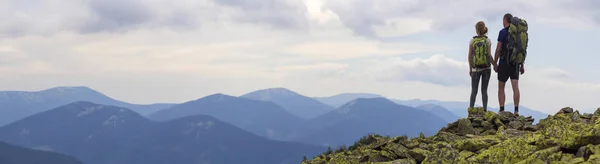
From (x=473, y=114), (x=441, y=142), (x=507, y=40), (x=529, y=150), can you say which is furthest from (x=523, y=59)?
(x=529, y=150)

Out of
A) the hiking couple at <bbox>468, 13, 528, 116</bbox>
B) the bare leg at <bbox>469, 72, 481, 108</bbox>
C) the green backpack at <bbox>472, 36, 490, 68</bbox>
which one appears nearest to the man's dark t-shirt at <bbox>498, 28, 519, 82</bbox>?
the hiking couple at <bbox>468, 13, 528, 116</bbox>

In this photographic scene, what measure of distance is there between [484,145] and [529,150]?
66.7 inches

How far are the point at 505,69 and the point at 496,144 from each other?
5.59 metres

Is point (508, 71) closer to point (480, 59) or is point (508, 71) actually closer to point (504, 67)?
point (504, 67)

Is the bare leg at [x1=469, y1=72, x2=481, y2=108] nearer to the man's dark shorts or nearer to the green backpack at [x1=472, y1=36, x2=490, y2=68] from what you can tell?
the green backpack at [x1=472, y1=36, x2=490, y2=68]

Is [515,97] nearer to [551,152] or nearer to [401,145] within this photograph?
[401,145]

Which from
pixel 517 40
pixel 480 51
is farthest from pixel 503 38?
pixel 480 51

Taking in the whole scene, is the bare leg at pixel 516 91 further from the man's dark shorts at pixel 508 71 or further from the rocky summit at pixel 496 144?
the rocky summit at pixel 496 144

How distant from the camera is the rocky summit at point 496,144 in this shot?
11164mm

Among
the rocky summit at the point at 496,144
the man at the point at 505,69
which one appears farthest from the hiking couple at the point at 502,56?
the rocky summit at the point at 496,144

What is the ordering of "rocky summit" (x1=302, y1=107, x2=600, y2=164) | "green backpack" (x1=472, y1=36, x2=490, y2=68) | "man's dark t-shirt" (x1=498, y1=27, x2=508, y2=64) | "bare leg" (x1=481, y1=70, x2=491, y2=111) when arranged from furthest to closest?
"bare leg" (x1=481, y1=70, x2=491, y2=111) < "green backpack" (x1=472, y1=36, x2=490, y2=68) < "man's dark t-shirt" (x1=498, y1=27, x2=508, y2=64) < "rocky summit" (x1=302, y1=107, x2=600, y2=164)

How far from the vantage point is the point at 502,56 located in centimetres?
1789

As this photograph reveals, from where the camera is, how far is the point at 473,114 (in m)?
18.3

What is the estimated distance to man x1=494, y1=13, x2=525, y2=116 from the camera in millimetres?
17641
